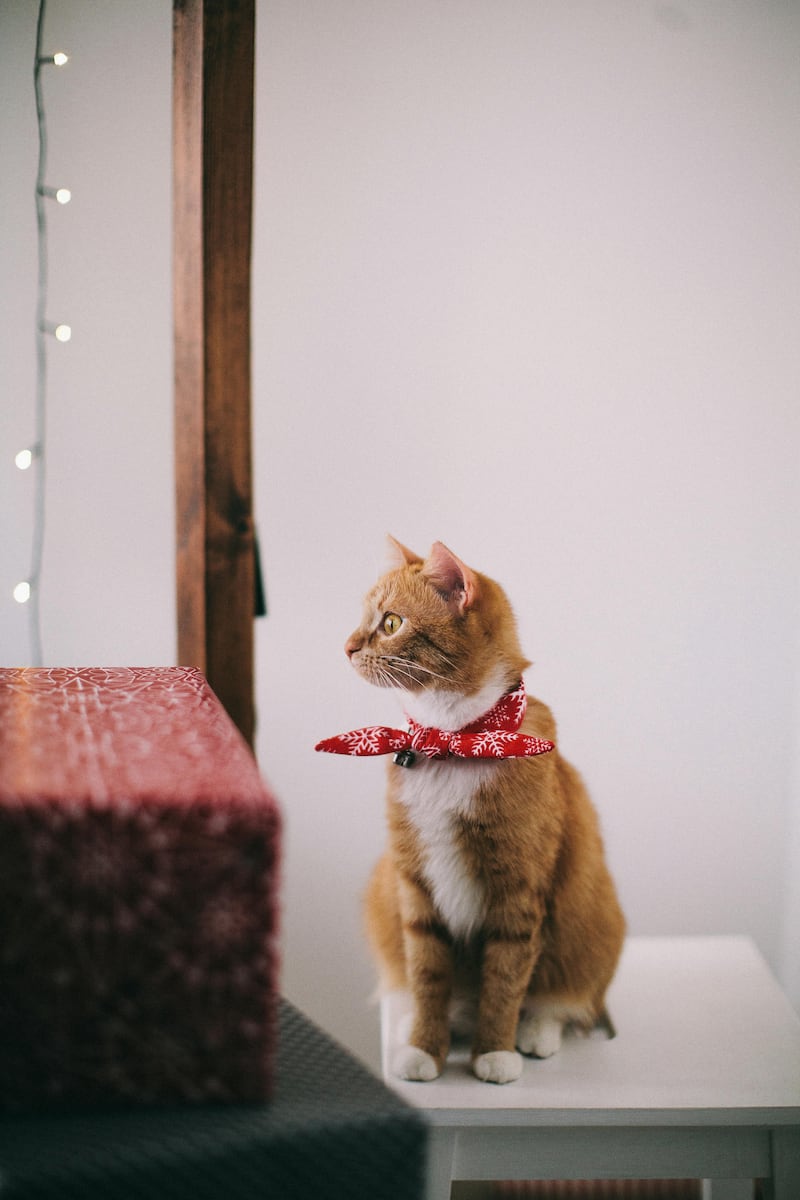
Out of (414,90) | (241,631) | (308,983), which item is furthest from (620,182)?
(308,983)

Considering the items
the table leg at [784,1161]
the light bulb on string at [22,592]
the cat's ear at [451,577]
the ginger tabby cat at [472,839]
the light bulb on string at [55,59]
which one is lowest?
the table leg at [784,1161]

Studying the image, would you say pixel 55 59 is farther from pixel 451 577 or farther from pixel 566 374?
pixel 451 577

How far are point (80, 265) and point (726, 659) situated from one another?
115 cm

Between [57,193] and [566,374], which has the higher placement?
[57,193]

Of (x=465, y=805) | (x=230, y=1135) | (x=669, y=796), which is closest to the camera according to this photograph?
(x=230, y=1135)

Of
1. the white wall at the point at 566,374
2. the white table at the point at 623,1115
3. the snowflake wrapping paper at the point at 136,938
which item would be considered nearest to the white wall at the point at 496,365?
the white wall at the point at 566,374

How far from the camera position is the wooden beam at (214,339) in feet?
2.84

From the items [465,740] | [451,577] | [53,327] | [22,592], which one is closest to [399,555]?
[451,577]

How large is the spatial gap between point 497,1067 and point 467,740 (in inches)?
12.3

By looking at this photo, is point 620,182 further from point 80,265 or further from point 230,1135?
point 230,1135

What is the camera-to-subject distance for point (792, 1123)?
0.88m

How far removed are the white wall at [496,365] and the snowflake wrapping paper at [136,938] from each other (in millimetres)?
1178

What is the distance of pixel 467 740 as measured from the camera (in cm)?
84

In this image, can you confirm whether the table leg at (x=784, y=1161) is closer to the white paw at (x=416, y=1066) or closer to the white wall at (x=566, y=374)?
the white paw at (x=416, y=1066)
